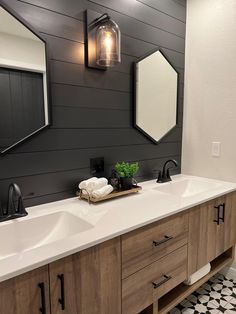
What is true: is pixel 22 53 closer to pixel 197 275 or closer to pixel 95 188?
pixel 95 188

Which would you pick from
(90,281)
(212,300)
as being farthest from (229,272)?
(90,281)

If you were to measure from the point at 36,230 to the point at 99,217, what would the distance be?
338 mm

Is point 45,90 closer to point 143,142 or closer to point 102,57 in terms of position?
point 102,57

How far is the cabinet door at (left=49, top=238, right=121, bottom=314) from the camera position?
921 mm

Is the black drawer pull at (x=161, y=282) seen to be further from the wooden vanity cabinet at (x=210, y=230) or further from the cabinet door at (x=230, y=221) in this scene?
the cabinet door at (x=230, y=221)

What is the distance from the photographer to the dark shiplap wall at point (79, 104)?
4.45ft

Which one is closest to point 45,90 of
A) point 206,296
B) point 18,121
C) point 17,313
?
point 18,121

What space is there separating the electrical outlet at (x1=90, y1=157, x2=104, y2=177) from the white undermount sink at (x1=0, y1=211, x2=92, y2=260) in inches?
16.6

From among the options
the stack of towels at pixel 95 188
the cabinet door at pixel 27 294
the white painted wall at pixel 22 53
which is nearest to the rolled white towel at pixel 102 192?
the stack of towels at pixel 95 188

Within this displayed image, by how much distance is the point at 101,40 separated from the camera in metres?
1.53

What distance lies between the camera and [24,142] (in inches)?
52.3

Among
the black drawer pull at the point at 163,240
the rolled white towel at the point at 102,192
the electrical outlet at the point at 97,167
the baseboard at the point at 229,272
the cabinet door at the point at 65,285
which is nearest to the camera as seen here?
the cabinet door at the point at 65,285

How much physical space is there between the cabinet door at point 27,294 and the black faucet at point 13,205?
433 mm

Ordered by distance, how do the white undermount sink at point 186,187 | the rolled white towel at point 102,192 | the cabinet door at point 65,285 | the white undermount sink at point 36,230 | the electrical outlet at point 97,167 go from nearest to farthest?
the cabinet door at point 65,285, the white undermount sink at point 36,230, the rolled white towel at point 102,192, the electrical outlet at point 97,167, the white undermount sink at point 186,187
